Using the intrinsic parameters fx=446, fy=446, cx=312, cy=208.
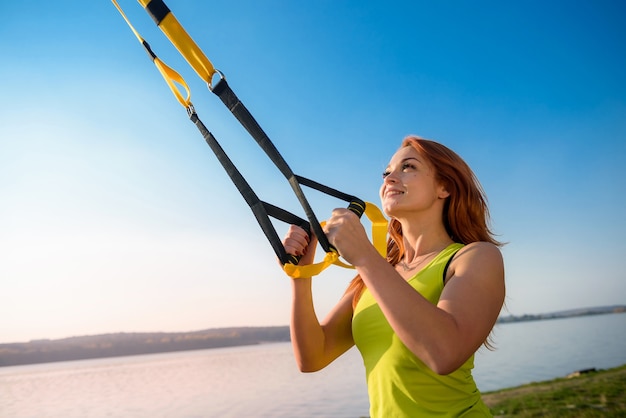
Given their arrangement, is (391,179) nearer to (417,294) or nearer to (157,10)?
(417,294)

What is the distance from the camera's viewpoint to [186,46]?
1.81 m

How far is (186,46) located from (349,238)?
1045mm

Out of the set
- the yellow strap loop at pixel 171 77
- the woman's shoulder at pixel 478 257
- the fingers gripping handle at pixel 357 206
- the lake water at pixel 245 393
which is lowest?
the lake water at pixel 245 393

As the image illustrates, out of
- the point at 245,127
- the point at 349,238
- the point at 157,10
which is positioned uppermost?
the point at 157,10

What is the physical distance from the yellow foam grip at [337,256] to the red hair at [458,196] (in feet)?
1.87

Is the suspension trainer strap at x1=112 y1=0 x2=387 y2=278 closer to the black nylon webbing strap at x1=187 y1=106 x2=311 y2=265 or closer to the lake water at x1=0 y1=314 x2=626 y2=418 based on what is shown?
the black nylon webbing strap at x1=187 y1=106 x2=311 y2=265

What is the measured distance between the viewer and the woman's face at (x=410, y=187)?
9.11 feet

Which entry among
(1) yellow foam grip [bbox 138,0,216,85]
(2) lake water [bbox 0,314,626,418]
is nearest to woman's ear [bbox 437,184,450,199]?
(1) yellow foam grip [bbox 138,0,216,85]

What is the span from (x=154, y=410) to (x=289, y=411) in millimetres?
8277

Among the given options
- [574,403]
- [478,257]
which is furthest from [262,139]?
[574,403]

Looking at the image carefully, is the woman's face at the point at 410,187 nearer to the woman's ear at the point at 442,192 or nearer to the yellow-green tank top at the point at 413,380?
the woman's ear at the point at 442,192

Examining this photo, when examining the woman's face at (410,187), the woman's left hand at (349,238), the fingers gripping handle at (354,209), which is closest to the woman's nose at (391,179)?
the woman's face at (410,187)

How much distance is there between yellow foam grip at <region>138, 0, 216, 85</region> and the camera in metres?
1.75

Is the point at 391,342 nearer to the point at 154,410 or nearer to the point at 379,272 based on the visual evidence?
the point at 379,272
